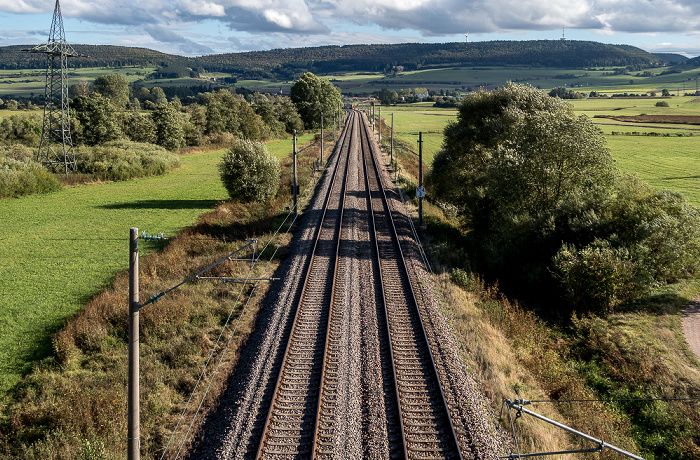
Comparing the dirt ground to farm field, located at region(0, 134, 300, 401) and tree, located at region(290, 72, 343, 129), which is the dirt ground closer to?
farm field, located at region(0, 134, 300, 401)

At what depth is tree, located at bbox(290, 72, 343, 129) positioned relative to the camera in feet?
371

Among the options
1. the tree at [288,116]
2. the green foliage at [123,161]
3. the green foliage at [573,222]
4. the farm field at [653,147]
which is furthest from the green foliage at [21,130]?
the green foliage at [573,222]

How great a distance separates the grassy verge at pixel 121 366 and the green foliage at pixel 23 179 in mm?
29048

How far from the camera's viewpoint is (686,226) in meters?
21.9

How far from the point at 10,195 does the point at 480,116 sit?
44366mm

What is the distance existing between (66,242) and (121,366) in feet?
63.5

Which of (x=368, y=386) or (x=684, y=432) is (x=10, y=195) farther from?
(x=684, y=432)

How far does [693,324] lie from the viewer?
19375 millimetres

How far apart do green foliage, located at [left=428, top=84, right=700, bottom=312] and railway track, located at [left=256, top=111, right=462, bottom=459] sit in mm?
6652

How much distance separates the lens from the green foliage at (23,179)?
153 feet

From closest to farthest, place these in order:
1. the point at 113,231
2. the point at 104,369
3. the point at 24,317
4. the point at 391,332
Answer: the point at 104,369
the point at 391,332
the point at 24,317
the point at 113,231

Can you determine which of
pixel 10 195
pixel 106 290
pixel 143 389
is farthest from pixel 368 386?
pixel 10 195

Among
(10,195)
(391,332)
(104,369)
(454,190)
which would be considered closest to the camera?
(104,369)

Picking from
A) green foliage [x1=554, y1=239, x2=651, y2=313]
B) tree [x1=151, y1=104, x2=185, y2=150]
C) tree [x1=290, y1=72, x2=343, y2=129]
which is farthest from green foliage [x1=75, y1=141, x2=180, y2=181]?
green foliage [x1=554, y1=239, x2=651, y2=313]
